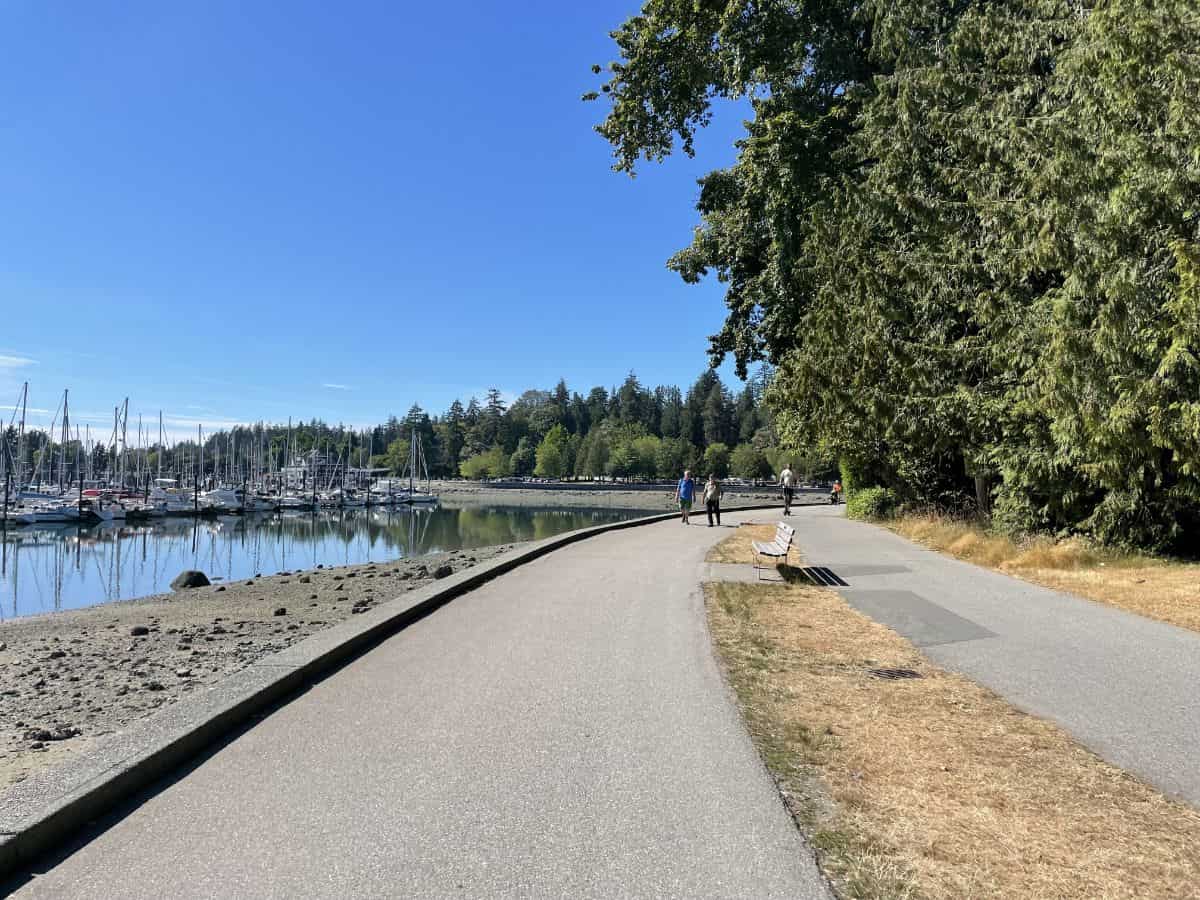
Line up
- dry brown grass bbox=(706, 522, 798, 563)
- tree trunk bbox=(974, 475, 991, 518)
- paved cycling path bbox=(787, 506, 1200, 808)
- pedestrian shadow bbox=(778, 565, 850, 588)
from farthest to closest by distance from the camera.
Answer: tree trunk bbox=(974, 475, 991, 518), dry brown grass bbox=(706, 522, 798, 563), pedestrian shadow bbox=(778, 565, 850, 588), paved cycling path bbox=(787, 506, 1200, 808)

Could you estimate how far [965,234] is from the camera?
18.0m

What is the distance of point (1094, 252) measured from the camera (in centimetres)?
1199

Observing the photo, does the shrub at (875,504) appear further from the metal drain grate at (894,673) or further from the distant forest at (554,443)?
the distant forest at (554,443)

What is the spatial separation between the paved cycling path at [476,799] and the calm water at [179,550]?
1885 centimetres

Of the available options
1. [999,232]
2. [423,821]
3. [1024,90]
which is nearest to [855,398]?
[999,232]

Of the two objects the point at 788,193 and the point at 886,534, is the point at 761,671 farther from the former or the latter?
the point at 788,193

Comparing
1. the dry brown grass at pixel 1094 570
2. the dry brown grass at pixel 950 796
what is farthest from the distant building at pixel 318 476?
the dry brown grass at pixel 950 796

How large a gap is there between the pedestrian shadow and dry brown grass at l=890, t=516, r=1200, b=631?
2975mm

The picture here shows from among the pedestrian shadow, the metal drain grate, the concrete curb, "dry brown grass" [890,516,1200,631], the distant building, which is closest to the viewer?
the concrete curb

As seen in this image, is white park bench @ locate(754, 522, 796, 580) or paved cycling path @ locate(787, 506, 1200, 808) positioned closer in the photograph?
paved cycling path @ locate(787, 506, 1200, 808)

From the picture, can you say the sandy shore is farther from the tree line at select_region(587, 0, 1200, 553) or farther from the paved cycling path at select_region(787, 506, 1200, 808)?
the tree line at select_region(587, 0, 1200, 553)

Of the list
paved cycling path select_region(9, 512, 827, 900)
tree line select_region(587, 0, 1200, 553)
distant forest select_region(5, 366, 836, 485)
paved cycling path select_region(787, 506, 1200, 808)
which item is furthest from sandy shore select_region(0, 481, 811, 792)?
distant forest select_region(5, 366, 836, 485)

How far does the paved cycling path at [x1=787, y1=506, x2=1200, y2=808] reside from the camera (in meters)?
5.15

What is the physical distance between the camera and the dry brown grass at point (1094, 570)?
1000cm
